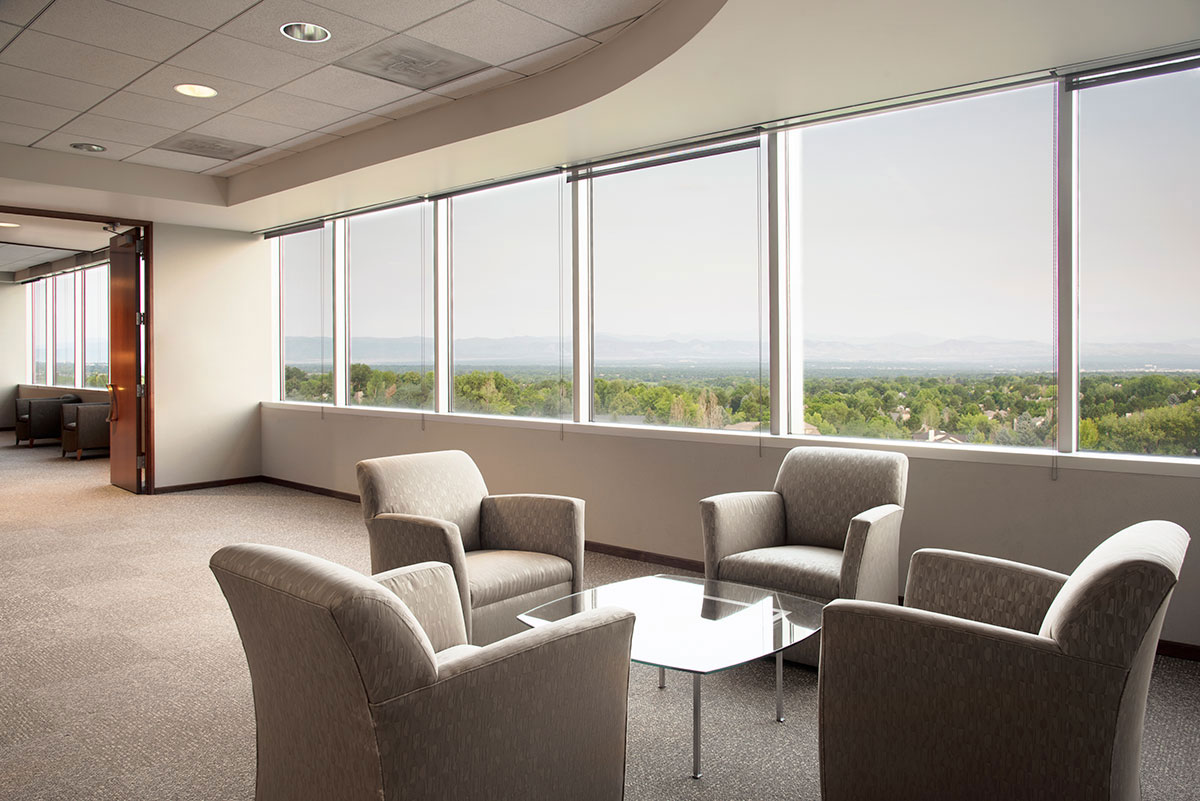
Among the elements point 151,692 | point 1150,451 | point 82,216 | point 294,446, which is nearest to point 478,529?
point 151,692

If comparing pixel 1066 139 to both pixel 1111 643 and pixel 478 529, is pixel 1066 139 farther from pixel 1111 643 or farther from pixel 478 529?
→ pixel 478 529

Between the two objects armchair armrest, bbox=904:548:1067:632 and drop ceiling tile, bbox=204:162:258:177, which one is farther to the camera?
drop ceiling tile, bbox=204:162:258:177

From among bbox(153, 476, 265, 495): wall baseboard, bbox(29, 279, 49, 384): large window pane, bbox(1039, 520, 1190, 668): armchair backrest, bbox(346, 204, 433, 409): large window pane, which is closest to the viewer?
bbox(1039, 520, 1190, 668): armchair backrest

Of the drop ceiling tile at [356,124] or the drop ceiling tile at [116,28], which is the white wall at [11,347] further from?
the drop ceiling tile at [116,28]

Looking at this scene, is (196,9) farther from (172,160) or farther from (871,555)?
(871,555)

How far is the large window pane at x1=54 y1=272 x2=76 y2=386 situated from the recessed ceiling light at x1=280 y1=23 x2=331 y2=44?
11.2m

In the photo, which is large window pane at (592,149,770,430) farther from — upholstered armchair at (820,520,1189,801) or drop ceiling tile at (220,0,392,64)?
upholstered armchair at (820,520,1189,801)

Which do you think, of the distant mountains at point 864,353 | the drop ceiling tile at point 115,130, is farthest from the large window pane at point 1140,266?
the drop ceiling tile at point 115,130

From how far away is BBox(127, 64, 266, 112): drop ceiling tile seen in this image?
15.0ft

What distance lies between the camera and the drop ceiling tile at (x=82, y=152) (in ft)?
19.2

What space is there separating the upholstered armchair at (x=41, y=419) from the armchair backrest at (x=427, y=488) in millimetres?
10398

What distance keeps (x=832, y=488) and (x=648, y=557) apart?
171cm

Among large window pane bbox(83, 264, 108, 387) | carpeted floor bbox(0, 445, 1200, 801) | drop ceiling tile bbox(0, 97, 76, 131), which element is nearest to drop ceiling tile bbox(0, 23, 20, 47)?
drop ceiling tile bbox(0, 97, 76, 131)

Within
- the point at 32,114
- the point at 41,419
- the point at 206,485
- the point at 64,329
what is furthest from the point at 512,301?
the point at 64,329
